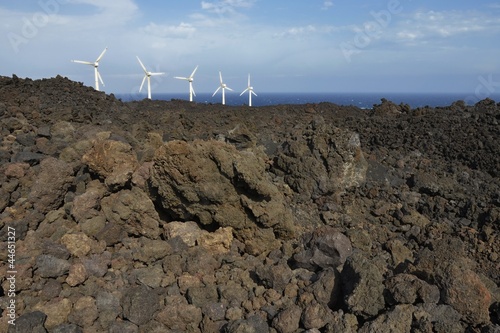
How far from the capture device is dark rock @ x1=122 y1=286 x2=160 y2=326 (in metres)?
4.83

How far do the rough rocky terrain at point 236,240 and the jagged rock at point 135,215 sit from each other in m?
0.02

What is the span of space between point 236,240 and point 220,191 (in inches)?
34.0

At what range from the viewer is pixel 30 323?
4.54 meters

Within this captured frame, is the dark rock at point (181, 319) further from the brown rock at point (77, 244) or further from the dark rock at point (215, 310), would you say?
the brown rock at point (77, 244)

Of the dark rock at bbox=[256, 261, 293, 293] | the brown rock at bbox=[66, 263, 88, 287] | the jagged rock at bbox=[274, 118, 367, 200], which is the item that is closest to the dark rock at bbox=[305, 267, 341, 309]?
the dark rock at bbox=[256, 261, 293, 293]

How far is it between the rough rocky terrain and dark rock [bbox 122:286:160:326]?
2 centimetres

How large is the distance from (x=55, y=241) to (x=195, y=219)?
213 cm

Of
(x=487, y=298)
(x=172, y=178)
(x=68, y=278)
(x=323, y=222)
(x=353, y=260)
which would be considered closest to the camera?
(x=487, y=298)

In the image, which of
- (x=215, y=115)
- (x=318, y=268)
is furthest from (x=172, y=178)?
(x=215, y=115)

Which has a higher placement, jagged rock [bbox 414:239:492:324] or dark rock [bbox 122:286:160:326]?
jagged rock [bbox 414:239:492:324]

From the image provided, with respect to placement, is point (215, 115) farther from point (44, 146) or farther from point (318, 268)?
point (318, 268)

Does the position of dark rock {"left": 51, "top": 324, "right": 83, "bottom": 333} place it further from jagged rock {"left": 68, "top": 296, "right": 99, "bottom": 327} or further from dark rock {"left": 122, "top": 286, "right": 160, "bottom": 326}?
dark rock {"left": 122, "top": 286, "right": 160, "bottom": 326}

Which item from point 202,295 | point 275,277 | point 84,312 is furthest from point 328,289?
point 84,312

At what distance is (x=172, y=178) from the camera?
6.44 m
